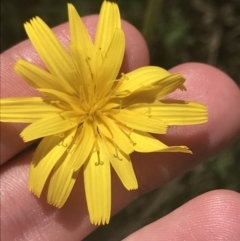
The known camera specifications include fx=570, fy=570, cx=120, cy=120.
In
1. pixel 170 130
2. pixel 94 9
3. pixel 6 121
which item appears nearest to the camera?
pixel 6 121

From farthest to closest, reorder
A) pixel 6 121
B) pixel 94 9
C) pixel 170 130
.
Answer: pixel 94 9
pixel 170 130
pixel 6 121

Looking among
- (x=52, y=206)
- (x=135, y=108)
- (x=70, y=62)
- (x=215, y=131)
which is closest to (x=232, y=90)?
(x=215, y=131)

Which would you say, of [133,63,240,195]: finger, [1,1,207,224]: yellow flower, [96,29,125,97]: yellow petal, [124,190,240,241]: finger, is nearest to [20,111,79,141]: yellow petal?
[1,1,207,224]: yellow flower

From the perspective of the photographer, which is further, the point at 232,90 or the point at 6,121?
the point at 232,90

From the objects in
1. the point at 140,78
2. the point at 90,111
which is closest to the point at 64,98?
the point at 90,111

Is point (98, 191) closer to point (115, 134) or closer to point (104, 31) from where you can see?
point (115, 134)

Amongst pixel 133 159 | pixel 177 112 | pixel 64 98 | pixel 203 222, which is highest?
pixel 64 98

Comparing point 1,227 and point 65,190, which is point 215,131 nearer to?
point 65,190
